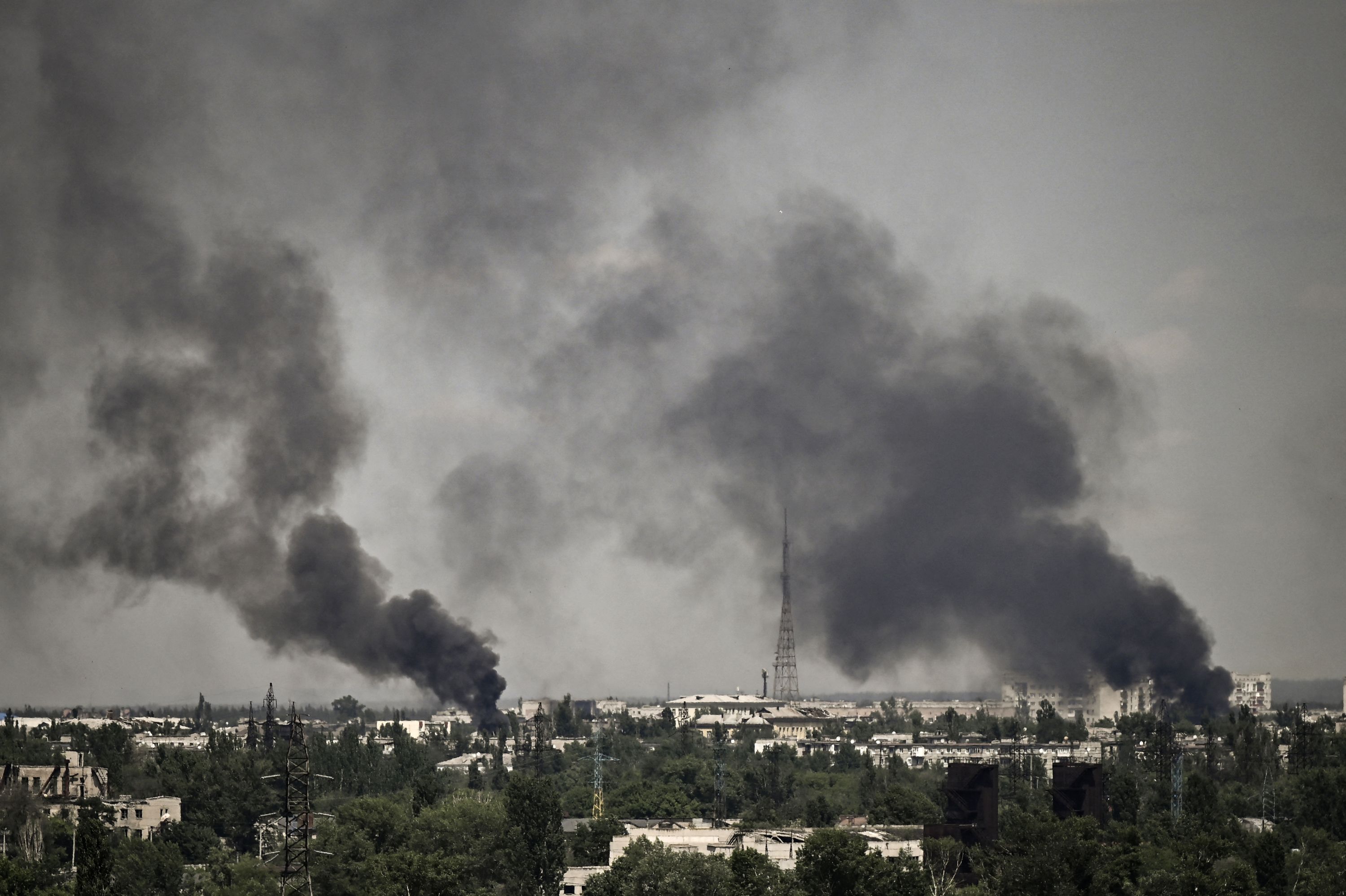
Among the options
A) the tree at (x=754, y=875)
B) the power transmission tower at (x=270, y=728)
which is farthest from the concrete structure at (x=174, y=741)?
the tree at (x=754, y=875)

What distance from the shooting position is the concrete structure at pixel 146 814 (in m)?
99.2

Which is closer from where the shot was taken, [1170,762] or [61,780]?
[61,780]

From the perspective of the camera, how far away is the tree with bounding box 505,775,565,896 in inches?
3115

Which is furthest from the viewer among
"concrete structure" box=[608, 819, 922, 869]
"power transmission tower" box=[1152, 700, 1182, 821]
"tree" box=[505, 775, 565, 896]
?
"power transmission tower" box=[1152, 700, 1182, 821]

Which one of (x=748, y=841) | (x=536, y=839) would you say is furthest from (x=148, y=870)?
(x=748, y=841)

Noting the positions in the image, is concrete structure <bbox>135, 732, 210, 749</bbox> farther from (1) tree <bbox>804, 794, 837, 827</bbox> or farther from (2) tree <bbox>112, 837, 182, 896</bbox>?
(2) tree <bbox>112, 837, 182, 896</bbox>

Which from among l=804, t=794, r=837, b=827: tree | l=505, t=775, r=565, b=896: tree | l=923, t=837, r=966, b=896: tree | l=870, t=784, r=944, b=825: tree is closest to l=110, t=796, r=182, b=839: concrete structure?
l=505, t=775, r=565, b=896: tree

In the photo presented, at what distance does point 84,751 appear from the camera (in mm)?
124562

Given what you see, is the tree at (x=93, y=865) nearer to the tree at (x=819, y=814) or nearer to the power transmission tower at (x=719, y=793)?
the power transmission tower at (x=719, y=793)

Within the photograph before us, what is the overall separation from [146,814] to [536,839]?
31.7 meters

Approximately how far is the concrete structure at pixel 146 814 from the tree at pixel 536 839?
26.6m

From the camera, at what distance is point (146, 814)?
10094cm

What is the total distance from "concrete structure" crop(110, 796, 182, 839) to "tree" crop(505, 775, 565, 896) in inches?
1046

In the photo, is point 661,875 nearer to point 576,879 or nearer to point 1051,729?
point 576,879
